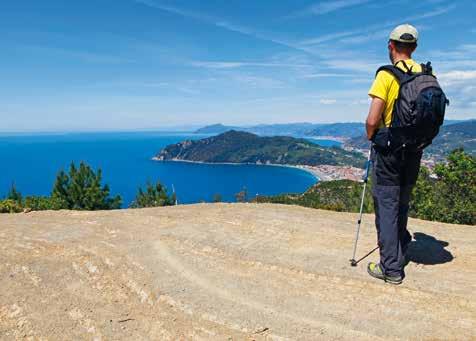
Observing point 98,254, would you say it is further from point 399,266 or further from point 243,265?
point 399,266

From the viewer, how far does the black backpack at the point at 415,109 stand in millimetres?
5449

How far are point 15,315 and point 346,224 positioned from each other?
8779mm

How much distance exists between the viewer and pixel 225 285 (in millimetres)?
6391

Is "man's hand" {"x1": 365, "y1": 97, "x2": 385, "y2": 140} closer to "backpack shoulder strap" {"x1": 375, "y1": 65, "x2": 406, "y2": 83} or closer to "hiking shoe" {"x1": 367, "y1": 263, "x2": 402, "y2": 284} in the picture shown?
"backpack shoulder strap" {"x1": 375, "y1": 65, "x2": 406, "y2": 83}

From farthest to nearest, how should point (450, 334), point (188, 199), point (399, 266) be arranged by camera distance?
1. point (188, 199)
2. point (399, 266)
3. point (450, 334)

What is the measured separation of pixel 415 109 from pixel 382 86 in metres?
0.67

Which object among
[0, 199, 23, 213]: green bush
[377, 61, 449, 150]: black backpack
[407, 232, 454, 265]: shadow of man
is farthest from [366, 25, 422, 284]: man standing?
[0, 199, 23, 213]: green bush

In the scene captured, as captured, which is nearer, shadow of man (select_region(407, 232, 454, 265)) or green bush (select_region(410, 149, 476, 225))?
shadow of man (select_region(407, 232, 454, 265))

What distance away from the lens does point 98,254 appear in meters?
8.15

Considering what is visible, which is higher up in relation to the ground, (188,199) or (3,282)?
(3,282)

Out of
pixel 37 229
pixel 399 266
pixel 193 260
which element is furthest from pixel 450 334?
pixel 37 229

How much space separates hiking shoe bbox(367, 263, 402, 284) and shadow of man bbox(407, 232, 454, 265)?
1343 millimetres

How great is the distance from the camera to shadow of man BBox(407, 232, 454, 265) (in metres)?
7.50

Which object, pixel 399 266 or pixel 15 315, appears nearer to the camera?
pixel 15 315
